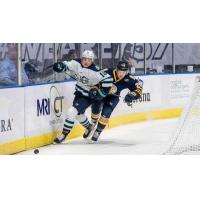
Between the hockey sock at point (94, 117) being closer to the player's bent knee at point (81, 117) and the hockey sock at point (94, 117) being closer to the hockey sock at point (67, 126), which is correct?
the player's bent knee at point (81, 117)

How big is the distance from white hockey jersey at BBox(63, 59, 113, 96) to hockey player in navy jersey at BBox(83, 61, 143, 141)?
6 centimetres

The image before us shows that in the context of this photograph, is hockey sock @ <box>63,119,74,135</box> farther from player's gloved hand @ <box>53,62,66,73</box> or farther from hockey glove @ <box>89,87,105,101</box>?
player's gloved hand @ <box>53,62,66,73</box>

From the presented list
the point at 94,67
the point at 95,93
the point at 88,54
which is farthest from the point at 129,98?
the point at 88,54

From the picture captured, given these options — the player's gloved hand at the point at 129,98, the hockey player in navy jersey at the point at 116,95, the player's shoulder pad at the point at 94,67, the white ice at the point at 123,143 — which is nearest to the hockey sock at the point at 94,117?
the hockey player in navy jersey at the point at 116,95

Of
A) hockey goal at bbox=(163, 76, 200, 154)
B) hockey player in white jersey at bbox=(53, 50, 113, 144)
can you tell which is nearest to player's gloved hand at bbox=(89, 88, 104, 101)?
hockey player in white jersey at bbox=(53, 50, 113, 144)

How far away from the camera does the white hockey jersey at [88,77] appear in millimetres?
7031

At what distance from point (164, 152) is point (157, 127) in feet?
0.86

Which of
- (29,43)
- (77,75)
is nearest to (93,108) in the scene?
(77,75)

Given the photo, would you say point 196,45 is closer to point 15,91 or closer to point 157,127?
point 157,127

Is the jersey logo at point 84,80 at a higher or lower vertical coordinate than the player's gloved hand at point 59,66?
lower

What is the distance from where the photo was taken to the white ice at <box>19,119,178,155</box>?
6.93 meters

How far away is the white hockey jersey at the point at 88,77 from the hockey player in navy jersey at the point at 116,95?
55 mm

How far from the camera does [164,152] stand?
22.8 feet

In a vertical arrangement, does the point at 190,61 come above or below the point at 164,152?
above
